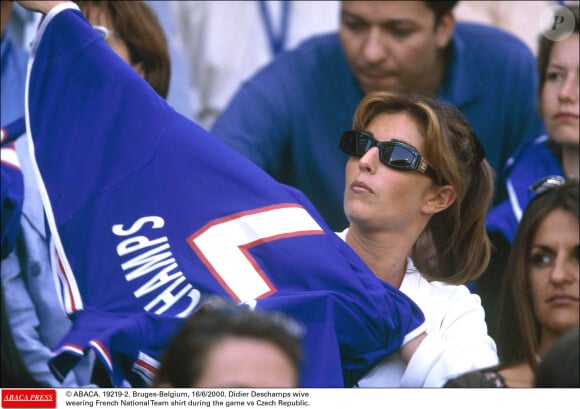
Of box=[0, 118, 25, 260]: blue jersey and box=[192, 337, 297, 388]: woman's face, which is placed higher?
box=[192, 337, 297, 388]: woman's face

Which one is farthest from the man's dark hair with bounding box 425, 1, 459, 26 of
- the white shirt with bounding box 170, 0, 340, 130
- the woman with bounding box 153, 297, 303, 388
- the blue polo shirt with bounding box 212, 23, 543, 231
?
the woman with bounding box 153, 297, 303, 388

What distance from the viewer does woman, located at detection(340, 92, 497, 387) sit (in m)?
2.68

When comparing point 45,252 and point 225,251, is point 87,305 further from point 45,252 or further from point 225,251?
point 45,252

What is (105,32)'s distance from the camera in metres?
3.13

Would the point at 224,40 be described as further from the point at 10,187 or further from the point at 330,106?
the point at 10,187

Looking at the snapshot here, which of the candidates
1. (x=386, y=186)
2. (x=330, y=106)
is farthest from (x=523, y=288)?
(x=330, y=106)

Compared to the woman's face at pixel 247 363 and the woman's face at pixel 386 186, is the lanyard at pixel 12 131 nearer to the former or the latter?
the woman's face at pixel 386 186

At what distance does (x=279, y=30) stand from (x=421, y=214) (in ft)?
4.38

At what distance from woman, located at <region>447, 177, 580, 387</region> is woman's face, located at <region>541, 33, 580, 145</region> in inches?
11.4

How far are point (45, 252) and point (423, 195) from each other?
3.63 feet

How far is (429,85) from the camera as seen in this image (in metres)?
3.18

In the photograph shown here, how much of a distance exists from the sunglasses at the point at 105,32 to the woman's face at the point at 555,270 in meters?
1.18

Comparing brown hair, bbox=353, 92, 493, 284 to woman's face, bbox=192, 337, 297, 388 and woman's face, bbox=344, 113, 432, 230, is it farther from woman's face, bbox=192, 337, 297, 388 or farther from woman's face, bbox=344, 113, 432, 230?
woman's face, bbox=192, 337, 297, 388

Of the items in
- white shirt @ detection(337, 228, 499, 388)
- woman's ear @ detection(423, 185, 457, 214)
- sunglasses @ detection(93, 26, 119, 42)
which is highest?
sunglasses @ detection(93, 26, 119, 42)
